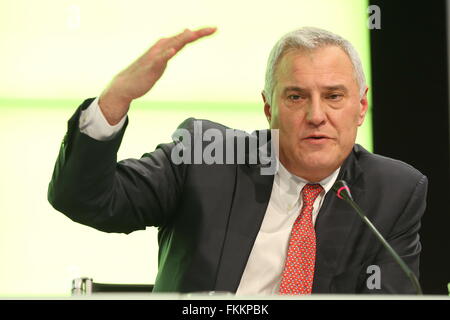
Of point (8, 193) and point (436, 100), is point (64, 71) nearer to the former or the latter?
point (8, 193)

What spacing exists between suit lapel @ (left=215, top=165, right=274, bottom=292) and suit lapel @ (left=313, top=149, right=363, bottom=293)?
169mm

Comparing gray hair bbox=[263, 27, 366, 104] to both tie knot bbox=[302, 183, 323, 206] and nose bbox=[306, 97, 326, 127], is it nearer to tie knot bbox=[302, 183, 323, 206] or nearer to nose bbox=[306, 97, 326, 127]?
nose bbox=[306, 97, 326, 127]

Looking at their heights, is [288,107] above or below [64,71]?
below

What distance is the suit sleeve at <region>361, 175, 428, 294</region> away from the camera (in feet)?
6.76

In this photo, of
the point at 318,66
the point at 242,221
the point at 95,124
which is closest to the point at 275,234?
the point at 242,221

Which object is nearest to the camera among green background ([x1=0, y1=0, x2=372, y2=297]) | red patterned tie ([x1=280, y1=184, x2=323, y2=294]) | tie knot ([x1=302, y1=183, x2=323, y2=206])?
red patterned tie ([x1=280, y1=184, x2=323, y2=294])

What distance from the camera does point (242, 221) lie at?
215cm

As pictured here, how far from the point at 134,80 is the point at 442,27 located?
191cm

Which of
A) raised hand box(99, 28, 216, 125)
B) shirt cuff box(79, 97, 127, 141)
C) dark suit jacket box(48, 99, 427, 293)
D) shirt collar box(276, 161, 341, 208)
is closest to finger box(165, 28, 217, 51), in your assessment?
raised hand box(99, 28, 216, 125)

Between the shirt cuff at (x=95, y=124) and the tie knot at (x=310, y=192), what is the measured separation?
2.02 ft

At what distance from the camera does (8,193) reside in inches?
133

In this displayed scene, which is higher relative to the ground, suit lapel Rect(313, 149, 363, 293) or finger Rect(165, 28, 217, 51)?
finger Rect(165, 28, 217, 51)
